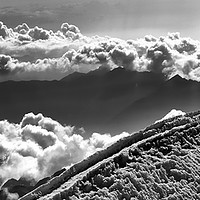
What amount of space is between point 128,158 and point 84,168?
3.63ft

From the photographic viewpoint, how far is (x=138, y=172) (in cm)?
→ 1209

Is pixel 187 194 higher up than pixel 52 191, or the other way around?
pixel 52 191

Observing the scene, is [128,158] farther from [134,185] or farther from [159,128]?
[159,128]

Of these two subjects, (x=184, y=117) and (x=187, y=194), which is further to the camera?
(x=184, y=117)

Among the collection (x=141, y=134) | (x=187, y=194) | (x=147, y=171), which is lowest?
(x=187, y=194)

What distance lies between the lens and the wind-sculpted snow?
457 inches

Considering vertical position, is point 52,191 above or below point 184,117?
below

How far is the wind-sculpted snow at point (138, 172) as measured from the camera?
11617 millimetres

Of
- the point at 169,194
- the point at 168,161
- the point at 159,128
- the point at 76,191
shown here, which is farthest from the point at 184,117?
the point at 76,191

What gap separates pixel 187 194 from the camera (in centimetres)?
1207

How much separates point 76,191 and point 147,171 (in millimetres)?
1823

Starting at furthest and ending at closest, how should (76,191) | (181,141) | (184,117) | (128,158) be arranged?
(184,117) → (181,141) → (128,158) → (76,191)

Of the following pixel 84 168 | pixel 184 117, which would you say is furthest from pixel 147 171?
pixel 184 117

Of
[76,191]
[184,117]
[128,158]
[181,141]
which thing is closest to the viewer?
[76,191]
